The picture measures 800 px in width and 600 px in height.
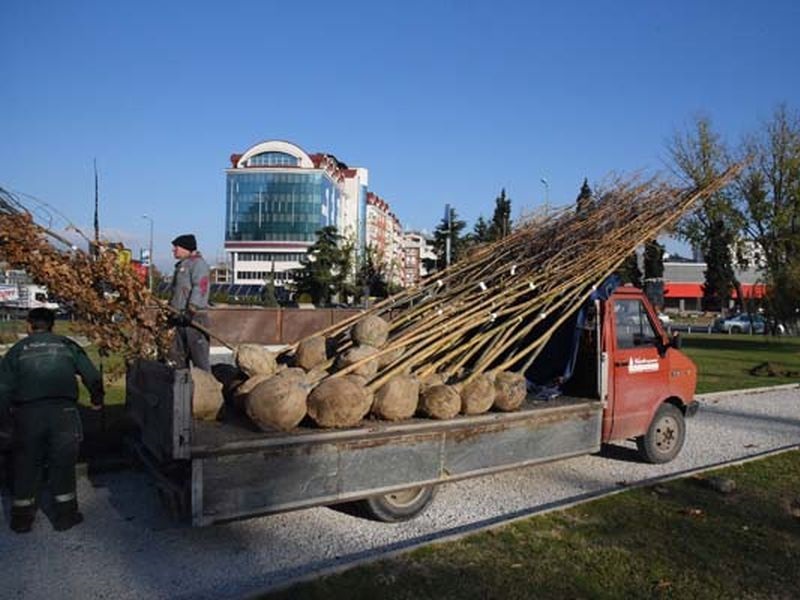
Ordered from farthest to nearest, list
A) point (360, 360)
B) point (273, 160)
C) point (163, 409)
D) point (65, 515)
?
1. point (273, 160)
2. point (360, 360)
3. point (65, 515)
4. point (163, 409)

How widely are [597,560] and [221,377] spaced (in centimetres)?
337

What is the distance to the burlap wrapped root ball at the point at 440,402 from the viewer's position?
5.69 meters

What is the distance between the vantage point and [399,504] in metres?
5.77

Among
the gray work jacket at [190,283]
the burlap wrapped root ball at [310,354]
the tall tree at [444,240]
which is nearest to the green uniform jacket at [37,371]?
the burlap wrapped root ball at [310,354]

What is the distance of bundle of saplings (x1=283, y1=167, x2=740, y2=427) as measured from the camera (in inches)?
223

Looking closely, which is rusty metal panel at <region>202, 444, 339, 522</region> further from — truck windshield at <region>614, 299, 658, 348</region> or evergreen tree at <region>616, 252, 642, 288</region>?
evergreen tree at <region>616, 252, 642, 288</region>

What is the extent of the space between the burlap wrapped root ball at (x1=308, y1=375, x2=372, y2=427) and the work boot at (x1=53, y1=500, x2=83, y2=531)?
1929 mm

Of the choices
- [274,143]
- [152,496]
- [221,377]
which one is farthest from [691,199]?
[274,143]

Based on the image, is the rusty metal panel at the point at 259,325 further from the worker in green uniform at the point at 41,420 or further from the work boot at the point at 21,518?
the work boot at the point at 21,518

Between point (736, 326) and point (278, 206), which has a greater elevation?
point (278, 206)

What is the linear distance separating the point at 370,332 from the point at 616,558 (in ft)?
8.33

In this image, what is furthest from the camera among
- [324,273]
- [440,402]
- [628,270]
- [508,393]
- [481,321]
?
[324,273]

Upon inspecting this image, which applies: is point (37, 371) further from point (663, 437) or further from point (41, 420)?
point (663, 437)

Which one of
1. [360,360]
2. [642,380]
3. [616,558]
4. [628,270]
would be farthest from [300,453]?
[628,270]
